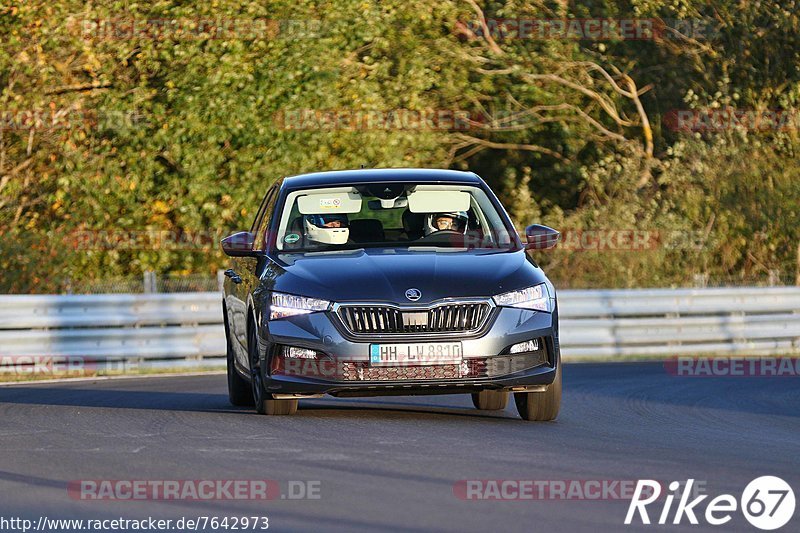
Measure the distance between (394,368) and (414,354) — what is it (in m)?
0.15

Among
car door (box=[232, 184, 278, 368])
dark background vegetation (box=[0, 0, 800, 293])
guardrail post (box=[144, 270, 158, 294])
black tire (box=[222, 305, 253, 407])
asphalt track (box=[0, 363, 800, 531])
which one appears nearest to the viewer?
asphalt track (box=[0, 363, 800, 531])

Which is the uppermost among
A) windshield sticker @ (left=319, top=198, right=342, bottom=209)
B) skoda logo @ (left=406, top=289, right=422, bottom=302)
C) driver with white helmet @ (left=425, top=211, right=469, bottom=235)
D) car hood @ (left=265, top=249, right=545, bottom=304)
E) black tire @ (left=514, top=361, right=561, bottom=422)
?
windshield sticker @ (left=319, top=198, right=342, bottom=209)

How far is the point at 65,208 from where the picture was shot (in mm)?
26203

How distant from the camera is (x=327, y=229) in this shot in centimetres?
1166

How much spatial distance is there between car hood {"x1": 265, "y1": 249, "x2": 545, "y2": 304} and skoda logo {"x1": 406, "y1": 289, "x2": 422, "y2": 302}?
3 centimetres

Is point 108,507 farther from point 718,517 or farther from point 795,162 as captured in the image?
point 795,162

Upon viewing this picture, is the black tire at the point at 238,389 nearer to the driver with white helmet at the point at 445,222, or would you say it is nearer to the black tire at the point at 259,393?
the black tire at the point at 259,393

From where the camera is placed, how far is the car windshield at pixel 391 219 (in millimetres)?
11547

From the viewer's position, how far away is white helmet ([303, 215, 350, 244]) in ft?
38.0

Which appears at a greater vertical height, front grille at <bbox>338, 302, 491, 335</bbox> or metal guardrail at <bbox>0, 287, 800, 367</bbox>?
front grille at <bbox>338, 302, 491, 335</bbox>

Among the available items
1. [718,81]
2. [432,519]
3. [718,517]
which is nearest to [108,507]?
[432,519]

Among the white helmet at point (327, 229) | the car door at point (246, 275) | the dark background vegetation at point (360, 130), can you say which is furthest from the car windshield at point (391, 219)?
the dark background vegetation at point (360, 130)

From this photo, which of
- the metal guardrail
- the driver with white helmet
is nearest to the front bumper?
the driver with white helmet

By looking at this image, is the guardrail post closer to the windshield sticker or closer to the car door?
the car door
